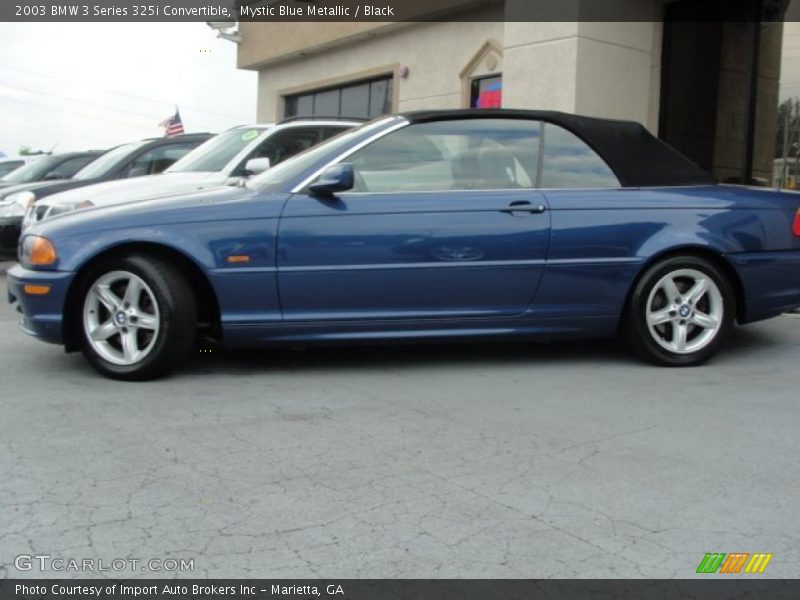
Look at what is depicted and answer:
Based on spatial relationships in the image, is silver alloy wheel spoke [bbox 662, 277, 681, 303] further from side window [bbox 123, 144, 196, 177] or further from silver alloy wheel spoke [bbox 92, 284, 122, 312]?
side window [bbox 123, 144, 196, 177]

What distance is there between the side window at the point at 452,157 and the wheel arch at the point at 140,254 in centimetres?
107

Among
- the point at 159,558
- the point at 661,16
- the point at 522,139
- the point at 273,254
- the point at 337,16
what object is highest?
the point at 337,16

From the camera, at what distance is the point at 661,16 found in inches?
453

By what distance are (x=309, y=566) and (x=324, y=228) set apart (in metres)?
2.60

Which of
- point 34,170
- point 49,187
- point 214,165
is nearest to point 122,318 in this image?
point 214,165

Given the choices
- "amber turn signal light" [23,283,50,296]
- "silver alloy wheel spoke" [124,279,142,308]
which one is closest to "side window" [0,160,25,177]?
"amber turn signal light" [23,283,50,296]

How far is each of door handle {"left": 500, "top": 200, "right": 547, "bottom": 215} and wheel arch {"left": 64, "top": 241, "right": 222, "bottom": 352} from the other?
5.99 feet

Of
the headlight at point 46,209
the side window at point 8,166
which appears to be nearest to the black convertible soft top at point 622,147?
the headlight at point 46,209

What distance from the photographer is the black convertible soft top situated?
215 inches

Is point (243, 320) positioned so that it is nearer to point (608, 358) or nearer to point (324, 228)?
point (324, 228)

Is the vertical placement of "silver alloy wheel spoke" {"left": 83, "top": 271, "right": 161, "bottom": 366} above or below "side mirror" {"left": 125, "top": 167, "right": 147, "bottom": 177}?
below

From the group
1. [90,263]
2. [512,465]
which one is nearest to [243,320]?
[90,263]

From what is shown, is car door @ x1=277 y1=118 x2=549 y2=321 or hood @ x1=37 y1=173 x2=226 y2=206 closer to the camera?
car door @ x1=277 y1=118 x2=549 y2=321

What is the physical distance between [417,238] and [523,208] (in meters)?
0.69
